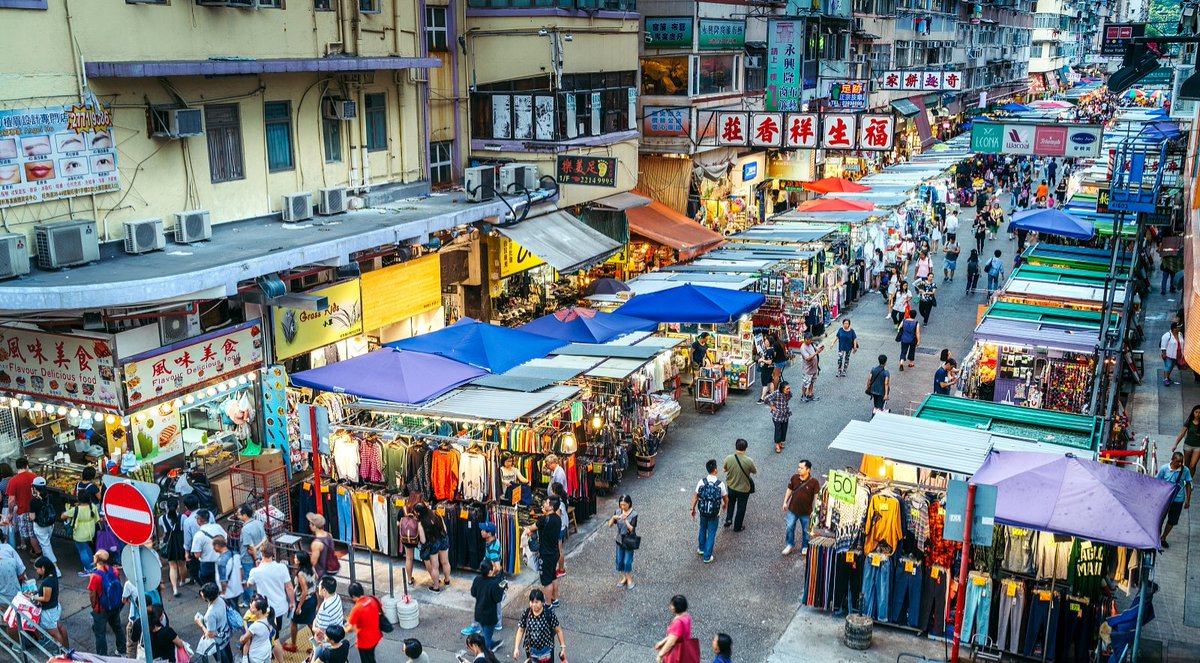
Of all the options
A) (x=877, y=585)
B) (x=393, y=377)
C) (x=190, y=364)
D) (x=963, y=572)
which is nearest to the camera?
(x=963, y=572)

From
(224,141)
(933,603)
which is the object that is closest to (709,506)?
(933,603)

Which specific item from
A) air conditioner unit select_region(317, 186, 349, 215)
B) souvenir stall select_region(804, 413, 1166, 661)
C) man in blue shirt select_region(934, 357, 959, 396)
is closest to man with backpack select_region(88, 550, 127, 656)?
souvenir stall select_region(804, 413, 1166, 661)

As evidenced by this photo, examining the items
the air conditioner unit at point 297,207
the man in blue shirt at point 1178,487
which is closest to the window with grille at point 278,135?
the air conditioner unit at point 297,207

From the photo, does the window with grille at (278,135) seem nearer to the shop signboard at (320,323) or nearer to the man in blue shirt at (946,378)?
the shop signboard at (320,323)

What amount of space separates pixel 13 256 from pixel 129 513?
21.5 ft

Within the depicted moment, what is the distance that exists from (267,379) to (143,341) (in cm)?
248

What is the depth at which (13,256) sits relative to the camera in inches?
550

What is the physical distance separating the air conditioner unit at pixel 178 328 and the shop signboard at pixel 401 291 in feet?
13.3

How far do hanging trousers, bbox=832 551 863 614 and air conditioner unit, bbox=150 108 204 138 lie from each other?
37.5 ft

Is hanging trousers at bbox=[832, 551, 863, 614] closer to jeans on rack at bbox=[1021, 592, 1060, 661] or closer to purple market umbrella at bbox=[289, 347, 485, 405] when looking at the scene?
jeans on rack at bbox=[1021, 592, 1060, 661]

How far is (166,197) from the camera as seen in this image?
16.5 meters

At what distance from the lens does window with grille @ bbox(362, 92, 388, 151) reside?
68.1ft

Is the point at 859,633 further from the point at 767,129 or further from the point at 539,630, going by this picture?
the point at 767,129

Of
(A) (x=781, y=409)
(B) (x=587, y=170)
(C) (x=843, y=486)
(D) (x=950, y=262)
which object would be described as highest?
(B) (x=587, y=170)
